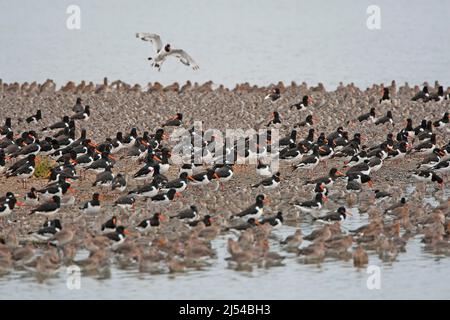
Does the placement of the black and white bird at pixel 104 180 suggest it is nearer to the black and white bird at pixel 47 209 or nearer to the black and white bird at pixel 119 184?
the black and white bird at pixel 119 184

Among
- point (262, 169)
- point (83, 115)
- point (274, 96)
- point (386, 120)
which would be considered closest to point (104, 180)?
point (262, 169)

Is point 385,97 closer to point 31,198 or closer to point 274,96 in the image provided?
point 274,96

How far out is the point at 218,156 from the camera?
91.8 ft

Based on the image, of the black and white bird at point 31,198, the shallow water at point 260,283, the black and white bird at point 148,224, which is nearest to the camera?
the shallow water at point 260,283

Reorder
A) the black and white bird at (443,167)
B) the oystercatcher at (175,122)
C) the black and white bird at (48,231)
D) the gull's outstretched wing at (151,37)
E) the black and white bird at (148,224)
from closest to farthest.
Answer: the black and white bird at (48,231), the black and white bird at (148,224), the black and white bird at (443,167), the gull's outstretched wing at (151,37), the oystercatcher at (175,122)

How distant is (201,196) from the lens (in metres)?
25.2

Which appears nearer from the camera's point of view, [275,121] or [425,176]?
[425,176]

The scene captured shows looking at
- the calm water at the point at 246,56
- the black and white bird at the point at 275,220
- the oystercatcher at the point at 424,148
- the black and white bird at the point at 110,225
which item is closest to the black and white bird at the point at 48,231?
the black and white bird at the point at 110,225

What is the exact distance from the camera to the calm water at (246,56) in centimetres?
1867

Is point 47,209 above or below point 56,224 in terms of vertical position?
above

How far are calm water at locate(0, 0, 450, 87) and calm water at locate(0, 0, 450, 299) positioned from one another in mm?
108

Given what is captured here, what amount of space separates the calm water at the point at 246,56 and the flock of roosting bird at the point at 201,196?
0.43 m

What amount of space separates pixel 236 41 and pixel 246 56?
37.0 ft

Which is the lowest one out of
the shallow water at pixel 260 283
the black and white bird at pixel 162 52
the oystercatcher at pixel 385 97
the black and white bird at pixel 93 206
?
the shallow water at pixel 260 283
